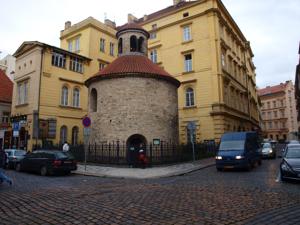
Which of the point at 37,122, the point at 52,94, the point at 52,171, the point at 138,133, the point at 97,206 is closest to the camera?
the point at 97,206

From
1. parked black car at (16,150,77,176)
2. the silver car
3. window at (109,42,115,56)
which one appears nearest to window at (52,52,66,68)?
window at (109,42,115,56)

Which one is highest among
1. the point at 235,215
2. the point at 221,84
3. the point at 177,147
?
the point at 221,84

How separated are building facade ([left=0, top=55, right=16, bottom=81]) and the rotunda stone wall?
113 feet

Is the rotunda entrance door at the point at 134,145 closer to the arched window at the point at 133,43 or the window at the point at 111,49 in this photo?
the arched window at the point at 133,43

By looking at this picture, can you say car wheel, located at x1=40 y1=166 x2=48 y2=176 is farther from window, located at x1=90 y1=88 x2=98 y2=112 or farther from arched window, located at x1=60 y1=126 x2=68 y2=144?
arched window, located at x1=60 y1=126 x2=68 y2=144

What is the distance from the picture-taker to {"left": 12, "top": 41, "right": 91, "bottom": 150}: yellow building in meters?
28.0

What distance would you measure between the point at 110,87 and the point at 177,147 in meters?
7.48

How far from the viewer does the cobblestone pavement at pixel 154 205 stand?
5.77 metres

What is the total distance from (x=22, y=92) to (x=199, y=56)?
860 inches

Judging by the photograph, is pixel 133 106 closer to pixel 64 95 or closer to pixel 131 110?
pixel 131 110

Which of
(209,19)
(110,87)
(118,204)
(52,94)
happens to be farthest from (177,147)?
(209,19)

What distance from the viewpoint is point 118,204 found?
7.22 m

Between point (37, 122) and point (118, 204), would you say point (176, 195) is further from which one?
point (37, 122)

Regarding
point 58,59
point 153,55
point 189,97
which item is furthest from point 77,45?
point 189,97
